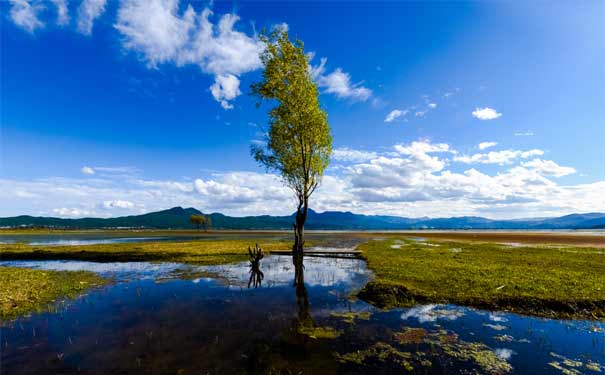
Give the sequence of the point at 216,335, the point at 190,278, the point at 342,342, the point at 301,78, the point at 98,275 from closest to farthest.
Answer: the point at 342,342 → the point at 216,335 → the point at 190,278 → the point at 98,275 → the point at 301,78

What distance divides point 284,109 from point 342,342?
1286 inches

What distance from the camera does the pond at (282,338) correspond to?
31.9ft

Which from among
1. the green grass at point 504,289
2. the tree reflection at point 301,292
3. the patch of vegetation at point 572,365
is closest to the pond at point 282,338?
the patch of vegetation at point 572,365

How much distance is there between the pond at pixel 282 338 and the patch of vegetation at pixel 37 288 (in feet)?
5.51

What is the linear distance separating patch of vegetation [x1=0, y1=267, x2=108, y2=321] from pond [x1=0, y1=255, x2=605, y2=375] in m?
1.68

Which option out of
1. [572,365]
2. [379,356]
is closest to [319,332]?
[379,356]

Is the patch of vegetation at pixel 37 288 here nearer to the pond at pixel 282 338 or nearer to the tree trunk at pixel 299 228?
the pond at pixel 282 338

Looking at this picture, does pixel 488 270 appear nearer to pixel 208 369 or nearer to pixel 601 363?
pixel 601 363

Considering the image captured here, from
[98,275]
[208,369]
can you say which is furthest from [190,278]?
[208,369]

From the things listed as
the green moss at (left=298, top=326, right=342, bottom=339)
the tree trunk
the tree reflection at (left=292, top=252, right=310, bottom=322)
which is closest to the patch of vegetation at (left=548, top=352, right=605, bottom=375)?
the green moss at (left=298, top=326, right=342, bottom=339)

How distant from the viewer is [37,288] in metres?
20.0

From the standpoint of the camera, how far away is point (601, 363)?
9922mm

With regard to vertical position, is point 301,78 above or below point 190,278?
above

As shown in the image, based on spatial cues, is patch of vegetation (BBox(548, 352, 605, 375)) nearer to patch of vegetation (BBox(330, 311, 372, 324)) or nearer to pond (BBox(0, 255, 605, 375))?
pond (BBox(0, 255, 605, 375))
